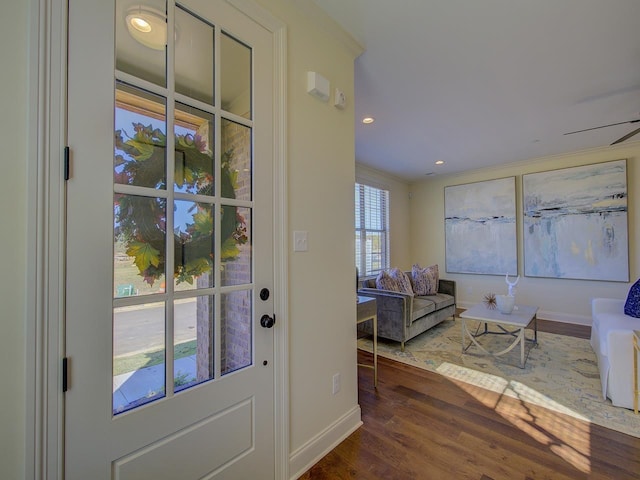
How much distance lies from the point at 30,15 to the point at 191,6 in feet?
1.91

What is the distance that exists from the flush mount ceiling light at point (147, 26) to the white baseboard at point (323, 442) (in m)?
2.10

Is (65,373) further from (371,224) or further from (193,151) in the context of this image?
(371,224)

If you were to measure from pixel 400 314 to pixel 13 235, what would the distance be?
3259 millimetres

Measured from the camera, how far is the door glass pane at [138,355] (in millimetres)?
994

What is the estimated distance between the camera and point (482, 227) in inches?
204

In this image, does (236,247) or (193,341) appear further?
(236,247)

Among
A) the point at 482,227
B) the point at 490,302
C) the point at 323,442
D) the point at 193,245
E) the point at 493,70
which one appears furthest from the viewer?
the point at 482,227

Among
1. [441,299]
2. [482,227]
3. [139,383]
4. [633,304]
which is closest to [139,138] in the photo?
[139,383]

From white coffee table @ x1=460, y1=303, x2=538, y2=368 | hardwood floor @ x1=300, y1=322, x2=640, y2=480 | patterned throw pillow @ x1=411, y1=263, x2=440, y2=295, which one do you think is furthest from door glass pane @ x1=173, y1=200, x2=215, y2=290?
patterned throw pillow @ x1=411, y1=263, x2=440, y2=295

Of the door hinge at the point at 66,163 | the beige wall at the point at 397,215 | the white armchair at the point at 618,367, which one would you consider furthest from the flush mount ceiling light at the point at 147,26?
the beige wall at the point at 397,215

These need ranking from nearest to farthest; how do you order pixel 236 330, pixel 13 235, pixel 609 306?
Answer: 1. pixel 13 235
2. pixel 236 330
3. pixel 609 306

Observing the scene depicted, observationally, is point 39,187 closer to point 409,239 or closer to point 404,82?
point 404,82

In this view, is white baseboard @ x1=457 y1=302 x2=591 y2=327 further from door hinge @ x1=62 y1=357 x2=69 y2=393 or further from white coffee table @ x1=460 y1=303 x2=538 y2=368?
door hinge @ x1=62 y1=357 x2=69 y2=393

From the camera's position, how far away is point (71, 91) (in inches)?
35.3
